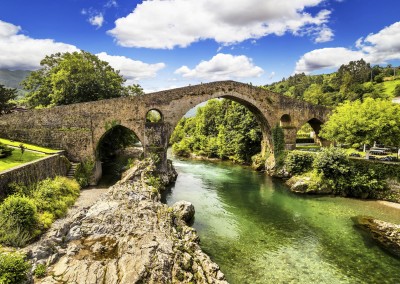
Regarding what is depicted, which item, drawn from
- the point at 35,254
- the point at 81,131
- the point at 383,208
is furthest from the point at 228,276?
the point at 81,131

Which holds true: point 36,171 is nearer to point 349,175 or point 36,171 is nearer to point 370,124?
point 349,175

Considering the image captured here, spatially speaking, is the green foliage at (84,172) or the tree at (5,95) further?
the tree at (5,95)

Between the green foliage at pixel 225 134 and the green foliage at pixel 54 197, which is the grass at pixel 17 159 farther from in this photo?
the green foliage at pixel 225 134

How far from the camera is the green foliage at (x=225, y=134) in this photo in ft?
132

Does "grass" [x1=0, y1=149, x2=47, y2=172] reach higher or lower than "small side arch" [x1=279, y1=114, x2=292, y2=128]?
lower

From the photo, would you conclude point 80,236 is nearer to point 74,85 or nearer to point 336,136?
point 74,85

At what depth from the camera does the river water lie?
521 inches

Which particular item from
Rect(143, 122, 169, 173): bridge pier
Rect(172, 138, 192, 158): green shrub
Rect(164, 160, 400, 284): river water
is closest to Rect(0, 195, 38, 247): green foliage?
Rect(164, 160, 400, 284): river water

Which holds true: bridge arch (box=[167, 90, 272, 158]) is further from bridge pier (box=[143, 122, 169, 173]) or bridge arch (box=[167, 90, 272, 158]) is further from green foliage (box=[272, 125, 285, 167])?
bridge pier (box=[143, 122, 169, 173])

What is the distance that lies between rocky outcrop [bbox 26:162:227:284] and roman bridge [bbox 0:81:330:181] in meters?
11.4

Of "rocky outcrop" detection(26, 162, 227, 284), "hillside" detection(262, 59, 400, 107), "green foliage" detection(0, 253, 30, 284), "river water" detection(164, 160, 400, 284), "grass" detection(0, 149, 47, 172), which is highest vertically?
"hillside" detection(262, 59, 400, 107)

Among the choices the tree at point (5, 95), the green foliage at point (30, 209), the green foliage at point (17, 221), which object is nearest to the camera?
the green foliage at point (17, 221)

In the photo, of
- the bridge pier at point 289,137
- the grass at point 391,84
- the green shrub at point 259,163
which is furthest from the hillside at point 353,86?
the green shrub at point 259,163

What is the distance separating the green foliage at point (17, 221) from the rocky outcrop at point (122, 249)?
0.78 m
